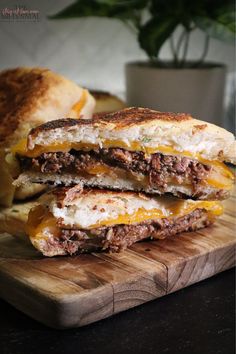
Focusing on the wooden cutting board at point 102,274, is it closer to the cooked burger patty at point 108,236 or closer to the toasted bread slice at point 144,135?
the cooked burger patty at point 108,236

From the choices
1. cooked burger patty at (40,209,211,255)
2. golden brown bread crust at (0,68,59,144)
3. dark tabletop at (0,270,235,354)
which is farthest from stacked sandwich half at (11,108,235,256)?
golden brown bread crust at (0,68,59,144)

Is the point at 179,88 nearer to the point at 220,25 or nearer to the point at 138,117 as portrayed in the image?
the point at 220,25

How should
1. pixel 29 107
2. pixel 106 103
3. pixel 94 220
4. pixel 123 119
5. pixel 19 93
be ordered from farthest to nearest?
1. pixel 106 103
2. pixel 19 93
3. pixel 29 107
4. pixel 123 119
5. pixel 94 220

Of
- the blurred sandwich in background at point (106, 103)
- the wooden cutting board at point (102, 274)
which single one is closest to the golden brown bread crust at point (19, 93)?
the blurred sandwich in background at point (106, 103)

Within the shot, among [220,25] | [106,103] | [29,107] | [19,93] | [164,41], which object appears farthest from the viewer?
[164,41]

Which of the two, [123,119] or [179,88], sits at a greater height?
[123,119]

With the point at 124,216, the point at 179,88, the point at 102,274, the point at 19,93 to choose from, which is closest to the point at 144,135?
the point at 124,216

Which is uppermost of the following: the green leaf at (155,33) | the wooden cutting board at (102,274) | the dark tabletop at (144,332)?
the green leaf at (155,33)
